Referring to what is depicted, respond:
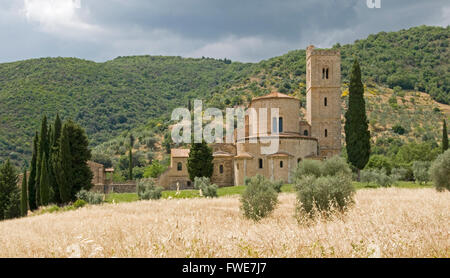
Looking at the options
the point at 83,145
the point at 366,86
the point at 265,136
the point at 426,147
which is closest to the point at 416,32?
the point at 366,86

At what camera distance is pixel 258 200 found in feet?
49.2

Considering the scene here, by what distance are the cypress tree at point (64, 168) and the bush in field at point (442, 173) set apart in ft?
75.0

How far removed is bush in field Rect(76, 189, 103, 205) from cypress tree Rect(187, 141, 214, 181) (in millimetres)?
13349

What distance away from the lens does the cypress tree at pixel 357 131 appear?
32.3 meters

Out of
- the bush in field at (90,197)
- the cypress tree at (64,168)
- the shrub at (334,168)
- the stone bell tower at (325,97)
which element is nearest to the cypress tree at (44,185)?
the cypress tree at (64,168)

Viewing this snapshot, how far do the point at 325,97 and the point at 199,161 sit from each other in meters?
14.2

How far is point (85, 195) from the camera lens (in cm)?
2541

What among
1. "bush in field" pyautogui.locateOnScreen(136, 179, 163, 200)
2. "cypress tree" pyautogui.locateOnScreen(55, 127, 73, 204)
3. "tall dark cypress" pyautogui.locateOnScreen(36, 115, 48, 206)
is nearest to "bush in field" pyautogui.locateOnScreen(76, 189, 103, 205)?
"cypress tree" pyautogui.locateOnScreen(55, 127, 73, 204)

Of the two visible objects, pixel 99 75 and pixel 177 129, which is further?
pixel 99 75

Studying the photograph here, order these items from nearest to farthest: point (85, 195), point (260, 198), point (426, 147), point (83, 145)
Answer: point (260, 198), point (85, 195), point (83, 145), point (426, 147)

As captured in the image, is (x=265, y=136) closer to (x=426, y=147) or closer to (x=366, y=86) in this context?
(x=426, y=147)

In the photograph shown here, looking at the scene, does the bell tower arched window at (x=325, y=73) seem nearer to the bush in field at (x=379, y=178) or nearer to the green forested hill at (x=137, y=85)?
the bush in field at (x=379, y=178)

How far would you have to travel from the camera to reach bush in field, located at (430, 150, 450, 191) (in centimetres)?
2142
